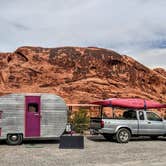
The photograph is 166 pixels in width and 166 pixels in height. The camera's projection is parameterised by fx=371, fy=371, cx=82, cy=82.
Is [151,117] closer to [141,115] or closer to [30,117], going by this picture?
[141,115]

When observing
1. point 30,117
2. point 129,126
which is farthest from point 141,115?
point 30,117

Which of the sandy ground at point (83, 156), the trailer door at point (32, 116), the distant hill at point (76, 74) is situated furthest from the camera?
the distant hill at point (76, 74)

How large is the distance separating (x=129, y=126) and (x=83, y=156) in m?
6.23

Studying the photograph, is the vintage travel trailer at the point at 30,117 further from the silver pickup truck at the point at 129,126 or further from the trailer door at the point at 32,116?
the silver pickup truck at the point at 129,126

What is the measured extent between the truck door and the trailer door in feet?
18.6

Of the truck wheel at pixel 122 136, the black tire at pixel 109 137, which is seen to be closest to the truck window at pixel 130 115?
the truck wheel at pixel 122 136

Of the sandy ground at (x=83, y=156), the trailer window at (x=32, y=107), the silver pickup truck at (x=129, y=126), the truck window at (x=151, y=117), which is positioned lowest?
the sandy ground at (x=83, y=156)

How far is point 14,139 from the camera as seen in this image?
60.2 ft

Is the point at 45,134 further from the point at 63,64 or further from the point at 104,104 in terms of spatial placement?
the point at 63,64

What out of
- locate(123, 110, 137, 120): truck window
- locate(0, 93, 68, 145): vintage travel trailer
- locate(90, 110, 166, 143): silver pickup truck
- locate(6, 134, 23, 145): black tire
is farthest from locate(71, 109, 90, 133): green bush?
locate(6, 134, 23, 145): black tire

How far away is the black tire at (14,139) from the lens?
18.3m

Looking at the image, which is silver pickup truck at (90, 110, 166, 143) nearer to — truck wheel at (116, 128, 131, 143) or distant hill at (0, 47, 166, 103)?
truck wheel at (116, 128, 131, 143)

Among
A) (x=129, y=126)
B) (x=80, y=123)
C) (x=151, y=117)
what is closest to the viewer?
(x=129, y=126)

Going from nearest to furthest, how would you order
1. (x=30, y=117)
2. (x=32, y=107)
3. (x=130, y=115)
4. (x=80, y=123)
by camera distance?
(x=30, y=117) < (x=32, y=107) < (x=130, y=115) < (x=80, y=123)
